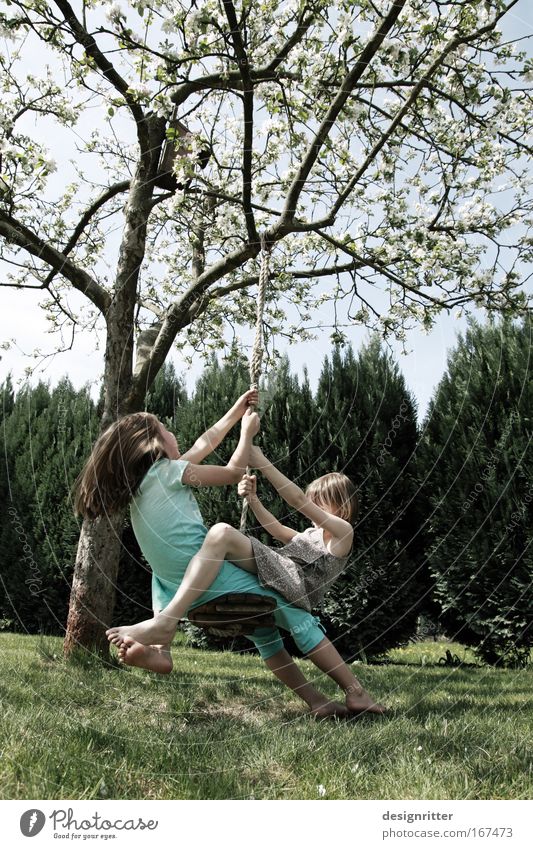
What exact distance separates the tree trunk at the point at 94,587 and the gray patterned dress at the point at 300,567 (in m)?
1.86

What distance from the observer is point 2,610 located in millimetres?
8594

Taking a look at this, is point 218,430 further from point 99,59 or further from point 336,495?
point 99,59

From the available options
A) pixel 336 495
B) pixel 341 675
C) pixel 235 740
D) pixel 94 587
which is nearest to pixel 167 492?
pixel 336 495

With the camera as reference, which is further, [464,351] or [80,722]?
[464,351]

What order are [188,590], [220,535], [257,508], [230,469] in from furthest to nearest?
[257,508], [230,469], [220,535], [188,590]

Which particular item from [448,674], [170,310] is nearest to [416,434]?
[448,674]

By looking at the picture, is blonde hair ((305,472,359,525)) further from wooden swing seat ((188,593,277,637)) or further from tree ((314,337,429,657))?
tree ((314,337,429,657))

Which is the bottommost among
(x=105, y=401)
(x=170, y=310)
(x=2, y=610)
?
(x=2, y=610)

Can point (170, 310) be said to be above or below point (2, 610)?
above

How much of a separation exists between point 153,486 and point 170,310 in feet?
Answer: 7.73

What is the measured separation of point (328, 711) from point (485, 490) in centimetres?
304

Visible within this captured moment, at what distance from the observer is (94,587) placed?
527cm
